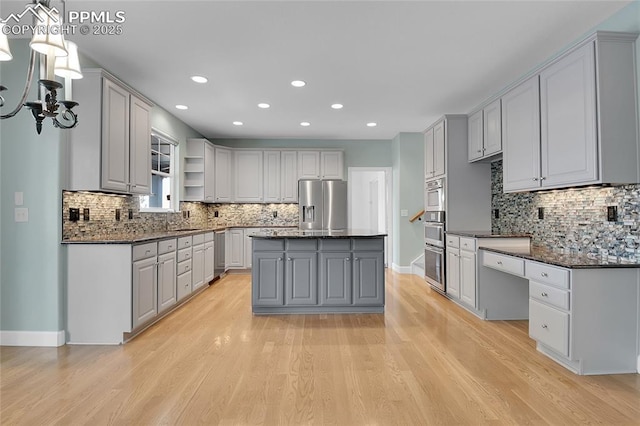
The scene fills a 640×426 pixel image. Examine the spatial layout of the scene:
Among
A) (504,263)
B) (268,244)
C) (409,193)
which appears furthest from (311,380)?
(409,193)

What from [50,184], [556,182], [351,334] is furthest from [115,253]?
[556,182]

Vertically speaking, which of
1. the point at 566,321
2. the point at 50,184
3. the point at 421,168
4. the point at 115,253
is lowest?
the point at 566,321

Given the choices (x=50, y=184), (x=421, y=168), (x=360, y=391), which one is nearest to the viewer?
(x=360, y=391)

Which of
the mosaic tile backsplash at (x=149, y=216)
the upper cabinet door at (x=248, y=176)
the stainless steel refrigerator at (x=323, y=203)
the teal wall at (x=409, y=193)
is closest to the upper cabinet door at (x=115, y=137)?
the mosaic tile backsplash at (x=149, y=216)

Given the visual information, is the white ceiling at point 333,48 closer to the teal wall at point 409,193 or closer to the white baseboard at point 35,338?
the teal wall at point 409,193

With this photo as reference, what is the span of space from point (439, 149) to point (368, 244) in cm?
195

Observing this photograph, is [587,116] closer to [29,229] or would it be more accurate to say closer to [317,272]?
[317,272]

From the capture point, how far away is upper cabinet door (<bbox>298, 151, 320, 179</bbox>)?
7207 millimetres

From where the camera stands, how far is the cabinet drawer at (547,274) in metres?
2.65

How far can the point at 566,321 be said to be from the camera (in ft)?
8.60

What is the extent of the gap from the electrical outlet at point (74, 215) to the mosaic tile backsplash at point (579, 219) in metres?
4.62

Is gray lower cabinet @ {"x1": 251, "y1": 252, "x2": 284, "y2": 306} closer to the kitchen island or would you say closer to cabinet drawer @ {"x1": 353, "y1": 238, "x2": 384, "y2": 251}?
the kitchen island

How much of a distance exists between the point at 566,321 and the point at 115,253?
12.1 feet

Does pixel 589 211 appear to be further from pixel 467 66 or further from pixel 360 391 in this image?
pixel 360 391
